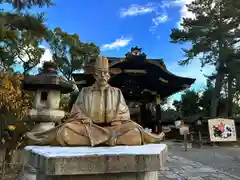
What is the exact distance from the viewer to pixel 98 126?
2871 mm

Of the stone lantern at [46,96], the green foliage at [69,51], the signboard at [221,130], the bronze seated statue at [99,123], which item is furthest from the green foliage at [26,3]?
the green foliage at [69,51]

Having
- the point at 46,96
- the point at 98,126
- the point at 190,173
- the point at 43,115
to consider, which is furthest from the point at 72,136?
the point at 190,173

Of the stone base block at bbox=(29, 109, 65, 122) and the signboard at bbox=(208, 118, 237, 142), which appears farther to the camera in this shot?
the signboard at bbox=(208, 118, 237, 142)

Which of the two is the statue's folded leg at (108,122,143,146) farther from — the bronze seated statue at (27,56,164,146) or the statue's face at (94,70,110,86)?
the statue's face at (94,70,110,86)

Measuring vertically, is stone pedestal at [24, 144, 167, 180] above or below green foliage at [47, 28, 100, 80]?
below

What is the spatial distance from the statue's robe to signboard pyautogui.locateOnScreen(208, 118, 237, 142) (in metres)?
9.47

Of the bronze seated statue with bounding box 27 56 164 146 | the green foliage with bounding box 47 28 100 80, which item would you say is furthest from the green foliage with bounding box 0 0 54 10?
the green foliage with bounding box 47 28 100 80

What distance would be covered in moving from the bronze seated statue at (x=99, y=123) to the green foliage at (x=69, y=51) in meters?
18.8

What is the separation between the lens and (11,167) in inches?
256

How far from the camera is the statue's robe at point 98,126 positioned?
274 centimetres

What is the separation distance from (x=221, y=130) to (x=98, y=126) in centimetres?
1046

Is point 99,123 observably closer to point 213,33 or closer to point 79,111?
point 79,111

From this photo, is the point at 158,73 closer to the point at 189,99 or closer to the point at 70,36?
the point at 189,99

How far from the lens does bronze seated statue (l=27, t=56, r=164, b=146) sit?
8.99 feet
